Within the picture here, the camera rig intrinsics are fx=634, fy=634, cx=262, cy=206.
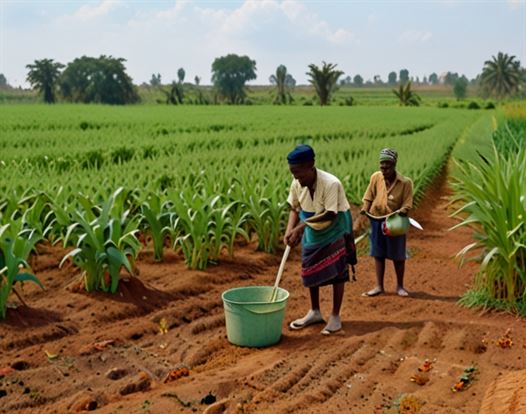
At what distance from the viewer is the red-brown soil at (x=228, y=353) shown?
3.43m

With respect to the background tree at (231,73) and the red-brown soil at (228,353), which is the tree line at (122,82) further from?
the red-brown soil at (228,353)

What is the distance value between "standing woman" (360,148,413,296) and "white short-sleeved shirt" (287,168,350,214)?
1143 millimetres

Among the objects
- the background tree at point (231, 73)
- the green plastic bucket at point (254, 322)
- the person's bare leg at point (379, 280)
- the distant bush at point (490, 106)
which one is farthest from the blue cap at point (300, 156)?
the background tree at point (231, 73)

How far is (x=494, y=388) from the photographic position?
3.47 m

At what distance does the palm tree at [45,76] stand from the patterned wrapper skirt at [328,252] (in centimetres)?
7200

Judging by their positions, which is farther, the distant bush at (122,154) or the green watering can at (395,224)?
the distant bush at (122,154)

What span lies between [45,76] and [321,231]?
73.2 meters

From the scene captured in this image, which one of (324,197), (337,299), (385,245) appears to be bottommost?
(337,299)

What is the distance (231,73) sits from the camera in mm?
96188

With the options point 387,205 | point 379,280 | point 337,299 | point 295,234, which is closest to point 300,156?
point 295,234

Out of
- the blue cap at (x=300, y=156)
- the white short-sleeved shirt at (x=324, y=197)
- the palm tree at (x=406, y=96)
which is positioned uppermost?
the palm tree at (x=406, y=96)

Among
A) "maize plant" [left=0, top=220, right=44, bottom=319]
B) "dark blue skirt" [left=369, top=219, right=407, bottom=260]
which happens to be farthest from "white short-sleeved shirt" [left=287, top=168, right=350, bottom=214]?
"maize plant" [left=0, top=220, right=44, bottom=319]

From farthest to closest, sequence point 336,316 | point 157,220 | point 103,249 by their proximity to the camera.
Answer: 1. point 157,220
2. point 103,249
3. point 336,316

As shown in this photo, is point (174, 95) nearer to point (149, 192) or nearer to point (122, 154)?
point (122, 154)
